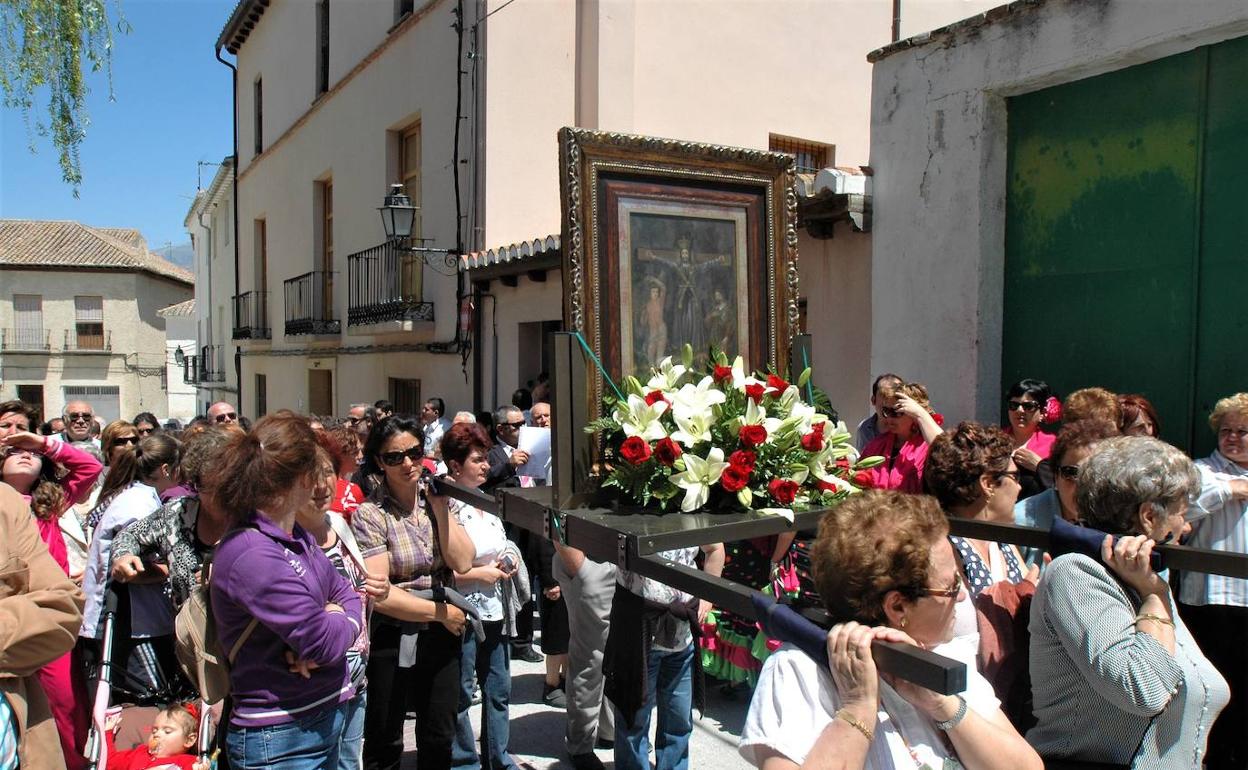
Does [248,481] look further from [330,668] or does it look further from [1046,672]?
[1046,672]

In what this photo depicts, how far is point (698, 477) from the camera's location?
2.50 metres

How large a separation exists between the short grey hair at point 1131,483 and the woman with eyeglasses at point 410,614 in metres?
2.26

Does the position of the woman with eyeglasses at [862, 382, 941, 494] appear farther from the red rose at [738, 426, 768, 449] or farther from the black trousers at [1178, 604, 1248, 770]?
the red rose at [738, 426, 768, 449]

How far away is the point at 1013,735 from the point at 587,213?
1656 mm

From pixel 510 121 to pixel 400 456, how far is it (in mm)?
7504

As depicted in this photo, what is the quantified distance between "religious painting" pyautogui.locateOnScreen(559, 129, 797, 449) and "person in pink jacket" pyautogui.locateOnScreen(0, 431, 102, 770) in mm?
2075

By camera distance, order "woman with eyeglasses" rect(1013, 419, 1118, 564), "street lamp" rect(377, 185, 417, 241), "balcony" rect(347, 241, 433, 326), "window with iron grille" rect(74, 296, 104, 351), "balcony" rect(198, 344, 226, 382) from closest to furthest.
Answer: "woman with eyeglasses" rect(1013, 419, 1118, 564)
"street lamp" rect(377, 185, 417, 241)
"balcony" rect(347, 241, 433, 326)
"balcony" rect(198, 344, 226, 382)
"window with iron grille" rect(74, 296, 104, 351)

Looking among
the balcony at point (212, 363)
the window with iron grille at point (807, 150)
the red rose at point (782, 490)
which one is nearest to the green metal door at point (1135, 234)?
the red rose at point (782, 490)

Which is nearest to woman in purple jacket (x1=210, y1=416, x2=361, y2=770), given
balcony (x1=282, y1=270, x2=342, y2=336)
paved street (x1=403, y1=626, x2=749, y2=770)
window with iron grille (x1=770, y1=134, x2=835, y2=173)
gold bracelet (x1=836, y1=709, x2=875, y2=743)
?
gold bracelet (x1=836, y1=709, x2=875, y2=743)

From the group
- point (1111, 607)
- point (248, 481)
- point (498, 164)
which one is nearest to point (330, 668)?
point (248, 481)

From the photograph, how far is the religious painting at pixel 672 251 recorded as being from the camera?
2625mm

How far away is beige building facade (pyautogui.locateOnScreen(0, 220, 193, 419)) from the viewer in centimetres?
3325

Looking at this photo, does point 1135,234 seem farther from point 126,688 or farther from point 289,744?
point 126,688

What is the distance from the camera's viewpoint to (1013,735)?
1.88 meters
